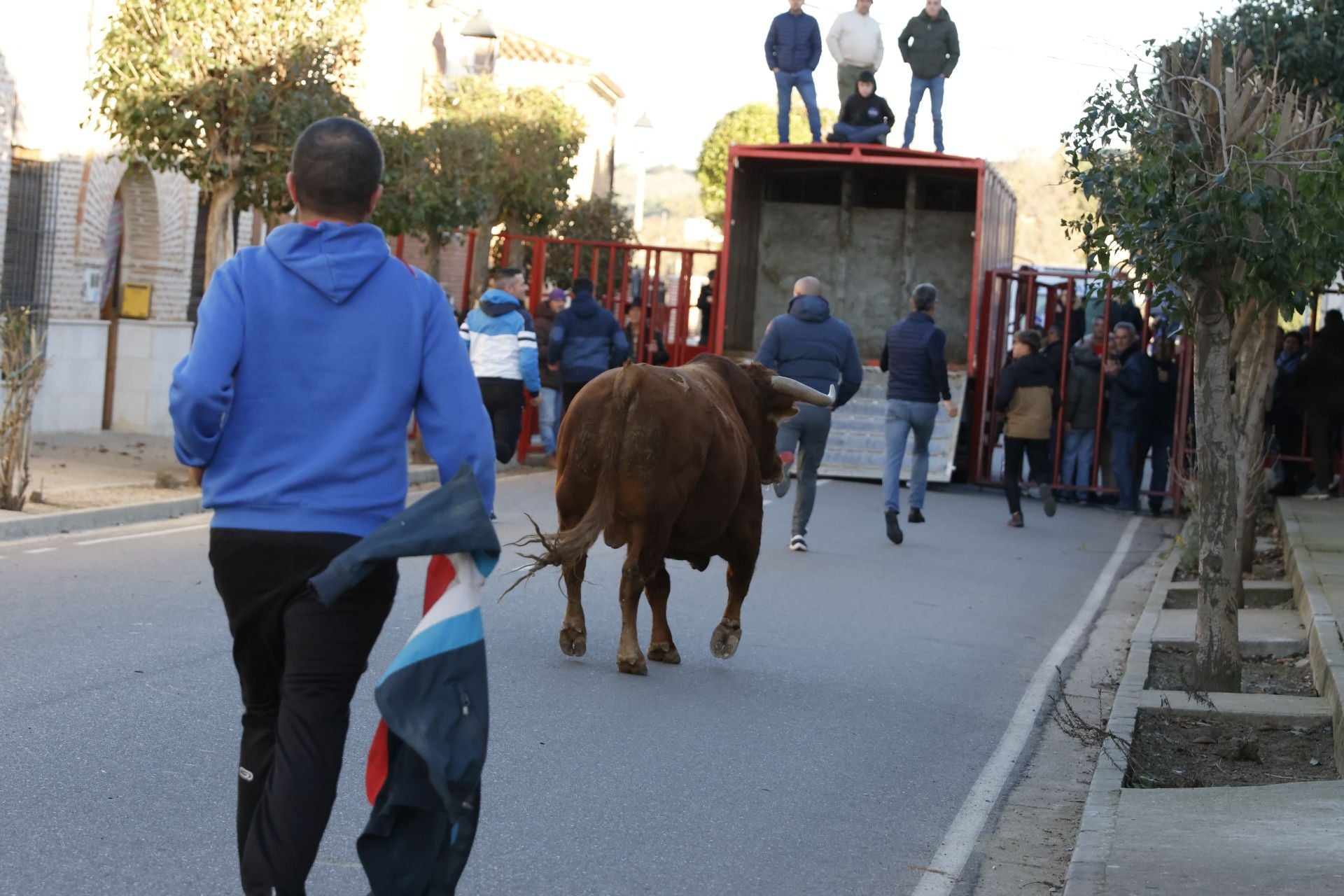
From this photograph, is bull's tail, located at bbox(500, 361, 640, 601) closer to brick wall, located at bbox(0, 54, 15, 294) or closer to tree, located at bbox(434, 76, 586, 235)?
brick wall, located at bbox(0, 54, 15, 294)

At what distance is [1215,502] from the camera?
856 cm

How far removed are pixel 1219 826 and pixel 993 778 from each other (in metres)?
1.28

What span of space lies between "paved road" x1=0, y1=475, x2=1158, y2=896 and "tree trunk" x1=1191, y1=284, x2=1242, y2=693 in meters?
0.97

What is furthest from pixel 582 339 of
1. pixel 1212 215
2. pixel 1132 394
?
pixel 1212 215

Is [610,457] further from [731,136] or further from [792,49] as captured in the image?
[731,136]

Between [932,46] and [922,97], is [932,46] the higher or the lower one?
the higher one

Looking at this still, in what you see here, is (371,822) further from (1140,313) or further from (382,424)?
(1140,313)

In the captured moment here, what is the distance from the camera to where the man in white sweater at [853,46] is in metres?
22.0

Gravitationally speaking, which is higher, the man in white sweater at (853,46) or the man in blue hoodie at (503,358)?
the man in white sweater at (853,46)

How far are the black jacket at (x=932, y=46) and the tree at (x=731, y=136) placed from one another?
133 feet

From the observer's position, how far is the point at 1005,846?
6129 mm

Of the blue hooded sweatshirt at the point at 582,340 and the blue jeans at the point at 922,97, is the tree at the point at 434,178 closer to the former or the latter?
the blue hooded sweatshirt at the point at 582,340

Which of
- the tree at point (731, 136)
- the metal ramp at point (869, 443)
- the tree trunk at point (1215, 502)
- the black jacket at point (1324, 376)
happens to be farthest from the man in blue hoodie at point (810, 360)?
the tree at point (731, 136)

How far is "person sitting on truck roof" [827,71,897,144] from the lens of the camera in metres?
21.8
